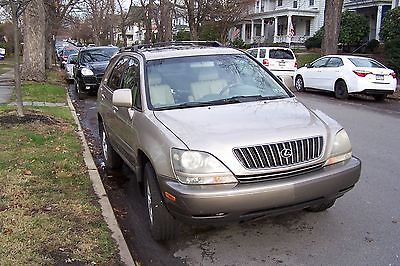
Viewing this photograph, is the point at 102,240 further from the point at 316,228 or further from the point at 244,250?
the point at 316,228

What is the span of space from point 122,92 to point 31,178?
1877mm

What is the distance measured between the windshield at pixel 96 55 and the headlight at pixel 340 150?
14614mm

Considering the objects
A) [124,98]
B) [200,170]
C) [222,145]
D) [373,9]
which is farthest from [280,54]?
[373,9]

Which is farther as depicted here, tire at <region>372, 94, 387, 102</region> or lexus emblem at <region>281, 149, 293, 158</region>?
tire at <region>372, 94, 387, 102</region>

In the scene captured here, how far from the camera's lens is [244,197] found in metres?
3.63

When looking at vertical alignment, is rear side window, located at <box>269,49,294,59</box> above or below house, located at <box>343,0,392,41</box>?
below

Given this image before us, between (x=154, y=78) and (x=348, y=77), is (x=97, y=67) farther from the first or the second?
(x=154, y=78)

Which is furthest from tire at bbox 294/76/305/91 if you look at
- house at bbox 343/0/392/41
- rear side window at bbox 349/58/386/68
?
house at bbox 343/0/392/41

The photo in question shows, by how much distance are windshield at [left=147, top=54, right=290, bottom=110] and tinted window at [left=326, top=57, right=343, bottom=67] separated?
37.1ft

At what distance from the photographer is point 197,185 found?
3.69 metres

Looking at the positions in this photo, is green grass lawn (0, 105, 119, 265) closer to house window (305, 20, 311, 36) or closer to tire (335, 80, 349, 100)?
tire (335, 80, 349, 100)

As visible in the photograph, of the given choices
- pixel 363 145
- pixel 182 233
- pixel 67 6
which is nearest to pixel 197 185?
pixel 182 233

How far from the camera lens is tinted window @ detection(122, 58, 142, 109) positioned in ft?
16.5

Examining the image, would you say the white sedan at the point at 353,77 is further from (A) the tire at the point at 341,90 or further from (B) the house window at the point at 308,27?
(B) the house window at the point at 308,27
